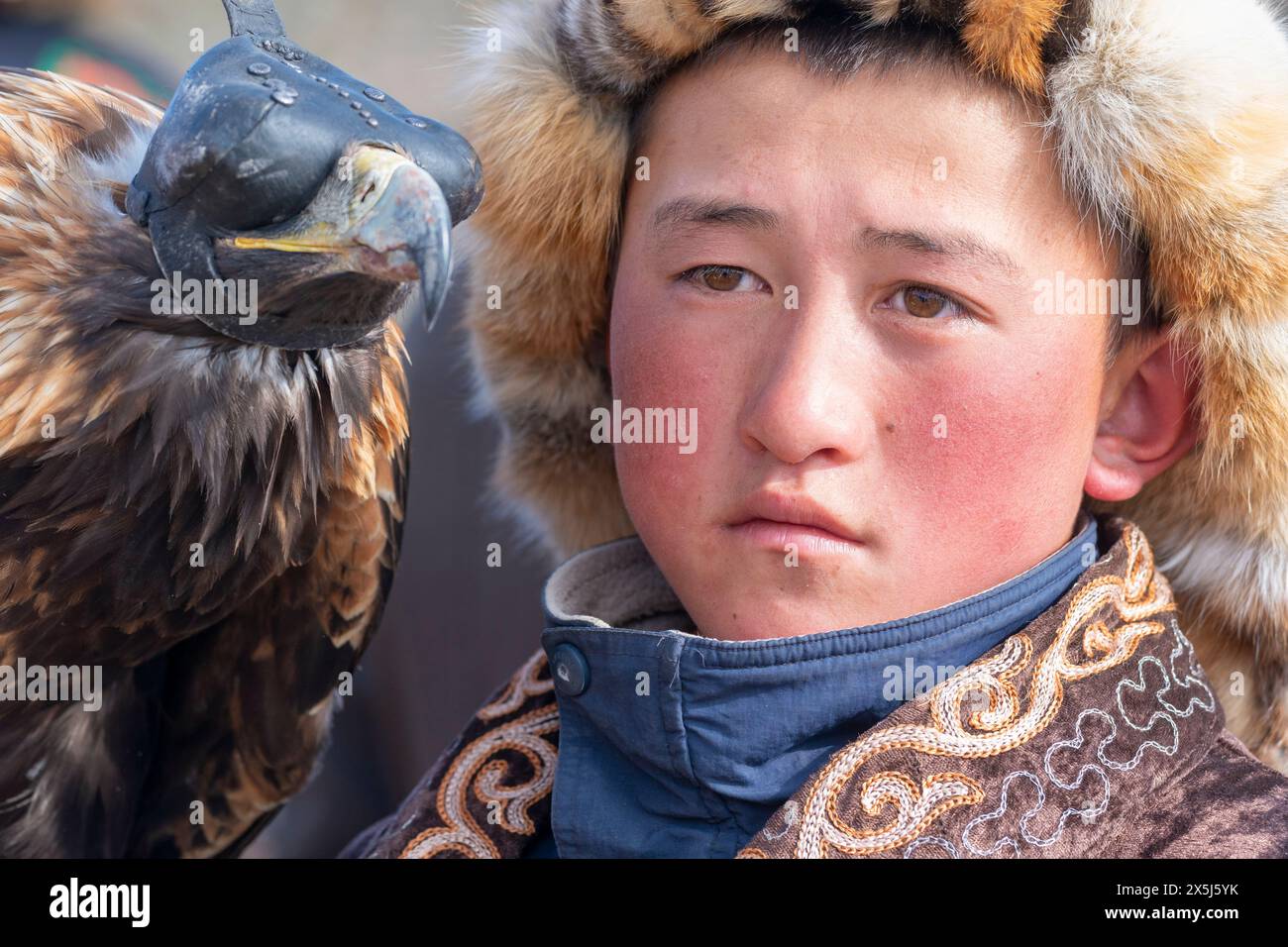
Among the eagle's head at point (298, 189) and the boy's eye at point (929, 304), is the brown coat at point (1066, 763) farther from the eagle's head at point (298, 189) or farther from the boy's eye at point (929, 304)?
the eagle's head at point (298, 189)

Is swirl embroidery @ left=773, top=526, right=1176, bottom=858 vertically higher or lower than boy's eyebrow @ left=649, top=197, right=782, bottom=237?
lower

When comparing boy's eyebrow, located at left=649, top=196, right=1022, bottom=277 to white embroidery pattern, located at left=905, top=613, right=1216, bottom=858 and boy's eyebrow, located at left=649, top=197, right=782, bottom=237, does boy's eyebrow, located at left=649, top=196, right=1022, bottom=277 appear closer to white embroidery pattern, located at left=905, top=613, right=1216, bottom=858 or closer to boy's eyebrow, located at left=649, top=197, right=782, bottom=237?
boy's eyebrow, located at left=649, top=197, right=782, bottom=237

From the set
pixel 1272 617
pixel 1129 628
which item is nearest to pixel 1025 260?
pixel 1129 628

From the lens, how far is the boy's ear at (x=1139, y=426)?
124cm

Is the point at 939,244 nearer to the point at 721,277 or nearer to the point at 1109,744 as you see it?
the point at 721,277

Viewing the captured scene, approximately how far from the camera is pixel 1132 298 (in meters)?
1.20

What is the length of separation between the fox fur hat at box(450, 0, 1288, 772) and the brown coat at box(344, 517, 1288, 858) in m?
0.15

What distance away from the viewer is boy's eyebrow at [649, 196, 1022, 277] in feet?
3.55

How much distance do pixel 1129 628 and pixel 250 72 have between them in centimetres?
96

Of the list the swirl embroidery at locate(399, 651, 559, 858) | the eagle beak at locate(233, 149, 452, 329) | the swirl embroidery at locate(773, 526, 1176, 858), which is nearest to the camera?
the eagle beak at locate(233, 149, 452, 329)

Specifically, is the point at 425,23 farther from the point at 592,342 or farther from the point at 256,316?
the point at 256,316

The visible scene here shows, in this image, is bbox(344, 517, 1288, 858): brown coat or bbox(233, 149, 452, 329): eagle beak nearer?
bbox(233, 149, 452, 329): eagle beak

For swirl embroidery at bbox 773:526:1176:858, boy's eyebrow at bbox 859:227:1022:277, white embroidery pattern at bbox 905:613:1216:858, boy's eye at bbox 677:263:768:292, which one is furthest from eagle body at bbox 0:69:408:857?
white embroidery pattern at bbox 905:613:1216:858

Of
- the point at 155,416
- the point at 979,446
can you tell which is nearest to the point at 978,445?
the point at 979,446
